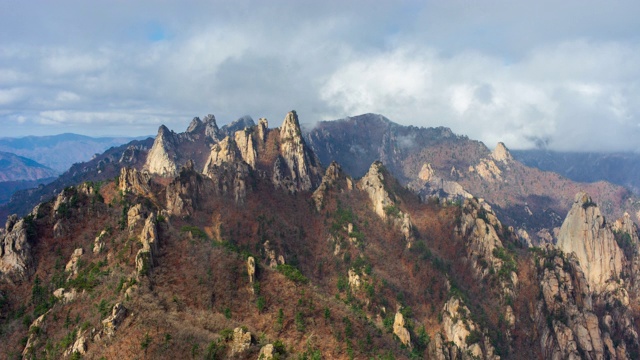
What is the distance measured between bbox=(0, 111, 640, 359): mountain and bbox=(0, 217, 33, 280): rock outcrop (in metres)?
0.32

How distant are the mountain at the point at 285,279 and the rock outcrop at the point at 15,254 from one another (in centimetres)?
32

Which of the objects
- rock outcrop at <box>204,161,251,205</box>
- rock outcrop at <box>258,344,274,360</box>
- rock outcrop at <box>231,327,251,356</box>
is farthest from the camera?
rock outcrop at <box>204,161,251,205</box>

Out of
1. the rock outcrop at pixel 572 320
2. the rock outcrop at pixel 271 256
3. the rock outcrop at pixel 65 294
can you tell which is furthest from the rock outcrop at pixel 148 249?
the rock outcrop at pixel 572 320

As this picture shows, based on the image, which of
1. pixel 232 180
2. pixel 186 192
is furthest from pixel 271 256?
pixel 232 180

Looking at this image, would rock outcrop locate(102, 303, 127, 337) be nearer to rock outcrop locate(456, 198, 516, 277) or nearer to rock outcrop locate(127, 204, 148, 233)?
rock outcrop locate(127, 204, 148, 233)

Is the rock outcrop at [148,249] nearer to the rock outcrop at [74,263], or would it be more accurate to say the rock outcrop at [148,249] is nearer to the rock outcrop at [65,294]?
the rock outcrop at [65,294]

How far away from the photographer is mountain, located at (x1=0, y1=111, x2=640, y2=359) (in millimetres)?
74000

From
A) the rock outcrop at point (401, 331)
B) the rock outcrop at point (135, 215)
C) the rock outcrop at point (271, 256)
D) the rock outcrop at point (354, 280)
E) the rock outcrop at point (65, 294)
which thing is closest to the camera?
the rock outcrop at point (65, 294)

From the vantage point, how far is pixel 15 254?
98.8 metres

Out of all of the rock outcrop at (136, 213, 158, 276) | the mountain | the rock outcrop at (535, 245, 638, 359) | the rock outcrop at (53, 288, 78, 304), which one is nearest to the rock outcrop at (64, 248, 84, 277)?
the mountain

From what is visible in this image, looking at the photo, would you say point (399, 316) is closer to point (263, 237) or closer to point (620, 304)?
point (263, 237)

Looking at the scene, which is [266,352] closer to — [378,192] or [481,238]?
[481,238]

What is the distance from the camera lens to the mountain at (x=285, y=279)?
243ft

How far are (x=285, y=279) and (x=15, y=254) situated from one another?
196 ft
